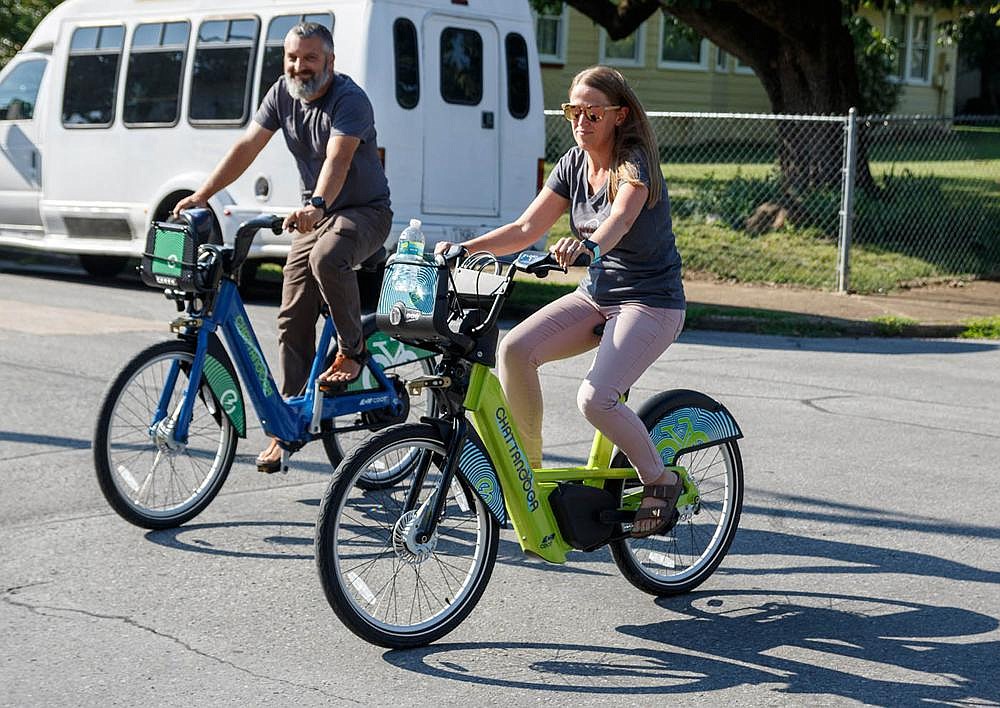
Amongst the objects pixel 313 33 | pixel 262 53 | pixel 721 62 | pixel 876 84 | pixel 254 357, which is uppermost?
pixel 721 62

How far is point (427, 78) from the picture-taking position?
514 inches

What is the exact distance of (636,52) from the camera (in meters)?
34.2

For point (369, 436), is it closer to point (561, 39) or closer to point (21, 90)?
point (21, 90)

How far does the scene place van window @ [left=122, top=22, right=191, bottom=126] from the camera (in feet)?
46.3

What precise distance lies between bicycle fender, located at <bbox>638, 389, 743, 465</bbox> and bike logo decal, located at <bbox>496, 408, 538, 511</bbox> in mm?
562

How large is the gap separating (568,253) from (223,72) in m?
9.88

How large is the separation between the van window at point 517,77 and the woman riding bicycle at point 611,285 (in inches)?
343

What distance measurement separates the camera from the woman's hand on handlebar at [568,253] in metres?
4.48

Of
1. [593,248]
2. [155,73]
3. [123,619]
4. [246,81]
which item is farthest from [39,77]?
[593,248]

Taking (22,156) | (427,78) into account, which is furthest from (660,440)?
(22,156)

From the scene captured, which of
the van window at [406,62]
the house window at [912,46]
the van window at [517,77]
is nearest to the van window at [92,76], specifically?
the van window at [406,62]

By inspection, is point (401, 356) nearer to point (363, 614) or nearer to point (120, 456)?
point (120, 456)

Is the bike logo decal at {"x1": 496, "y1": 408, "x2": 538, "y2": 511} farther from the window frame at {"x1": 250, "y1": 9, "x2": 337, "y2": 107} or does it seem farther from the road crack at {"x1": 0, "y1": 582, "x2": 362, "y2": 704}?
the window frame at {"x1": 250, "y1": 9, "x2": 337, "y2": 107}

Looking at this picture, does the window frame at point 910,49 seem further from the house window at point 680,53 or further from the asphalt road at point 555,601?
the asphalt road at point 555,601
